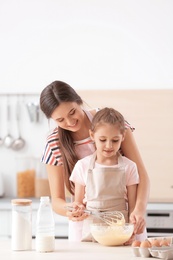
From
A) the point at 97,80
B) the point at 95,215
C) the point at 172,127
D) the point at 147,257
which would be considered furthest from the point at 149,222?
the point at 147,257

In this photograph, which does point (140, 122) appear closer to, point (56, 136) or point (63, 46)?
point (63, 46)

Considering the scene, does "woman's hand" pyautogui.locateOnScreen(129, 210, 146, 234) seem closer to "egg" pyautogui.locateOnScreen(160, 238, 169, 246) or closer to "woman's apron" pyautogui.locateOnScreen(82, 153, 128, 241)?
"woman's apron" pyautogui.locateOnScreen(82, 153, 128, 241)

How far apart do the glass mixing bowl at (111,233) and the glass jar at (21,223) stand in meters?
0.27

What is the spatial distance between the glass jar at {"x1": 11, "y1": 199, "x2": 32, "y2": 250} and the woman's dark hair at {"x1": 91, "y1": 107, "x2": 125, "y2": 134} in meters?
0.50

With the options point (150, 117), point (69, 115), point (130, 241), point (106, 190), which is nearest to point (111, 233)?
point (130, 241)

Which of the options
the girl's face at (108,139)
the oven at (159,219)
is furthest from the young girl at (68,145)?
the oven at (159,219)

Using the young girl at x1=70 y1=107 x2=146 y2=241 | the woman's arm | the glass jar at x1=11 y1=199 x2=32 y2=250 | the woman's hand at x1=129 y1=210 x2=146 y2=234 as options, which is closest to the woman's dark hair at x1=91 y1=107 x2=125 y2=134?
the young girl at x1=70 y1=107 x2=146 y2=241

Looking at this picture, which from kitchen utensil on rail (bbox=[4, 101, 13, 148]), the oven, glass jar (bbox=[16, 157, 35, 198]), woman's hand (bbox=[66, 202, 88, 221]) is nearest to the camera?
woman's hand (bbox=[66, 202, 88, 221])

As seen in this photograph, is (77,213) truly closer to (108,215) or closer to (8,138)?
(108,215)

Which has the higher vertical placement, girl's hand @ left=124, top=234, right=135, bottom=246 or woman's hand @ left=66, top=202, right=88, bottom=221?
woman's hand @ left=66, top=202, right=88, bottom=221

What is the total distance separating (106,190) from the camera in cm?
292

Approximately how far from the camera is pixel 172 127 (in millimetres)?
4977

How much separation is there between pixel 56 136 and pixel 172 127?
199cm

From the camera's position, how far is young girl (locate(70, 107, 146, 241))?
2.88 m
